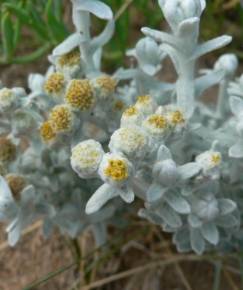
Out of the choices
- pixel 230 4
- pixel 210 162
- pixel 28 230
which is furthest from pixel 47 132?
pixel 230 4

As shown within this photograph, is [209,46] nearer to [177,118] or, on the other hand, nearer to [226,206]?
[177,118]

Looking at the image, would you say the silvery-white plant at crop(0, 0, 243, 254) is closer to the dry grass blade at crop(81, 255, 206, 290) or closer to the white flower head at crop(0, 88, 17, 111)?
the white flower head at crop(0, 88, 17, 111)

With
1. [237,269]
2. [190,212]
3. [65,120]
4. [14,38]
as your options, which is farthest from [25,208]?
[237,269]

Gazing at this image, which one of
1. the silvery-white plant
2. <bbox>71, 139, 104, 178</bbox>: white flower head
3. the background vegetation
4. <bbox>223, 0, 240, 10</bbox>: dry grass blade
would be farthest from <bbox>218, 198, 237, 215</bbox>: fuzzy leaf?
<bbox>223, 0, 240, 10</bbox>: dry grass blade

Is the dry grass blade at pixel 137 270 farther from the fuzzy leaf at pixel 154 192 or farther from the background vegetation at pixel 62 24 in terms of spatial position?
the background vegetation at pixel 62 24

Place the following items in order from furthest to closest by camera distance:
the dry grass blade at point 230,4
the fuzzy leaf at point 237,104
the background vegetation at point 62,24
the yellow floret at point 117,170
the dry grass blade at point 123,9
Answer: the dry grass blade at point 230,4 < the dry grass blade at point 123,9 < the background vegetation at point 62,24 < the fuzzy leaf at point 237,104 < the yellow floret at point 117,170

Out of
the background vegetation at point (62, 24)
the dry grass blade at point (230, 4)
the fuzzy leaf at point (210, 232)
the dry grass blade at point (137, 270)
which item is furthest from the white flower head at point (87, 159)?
the dry grass blade at point (230, 4)

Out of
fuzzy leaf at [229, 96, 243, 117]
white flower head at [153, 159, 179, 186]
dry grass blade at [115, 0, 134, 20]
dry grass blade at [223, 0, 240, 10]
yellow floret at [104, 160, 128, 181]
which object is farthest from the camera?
dry grass blade at [223, 0, 240, 10]
